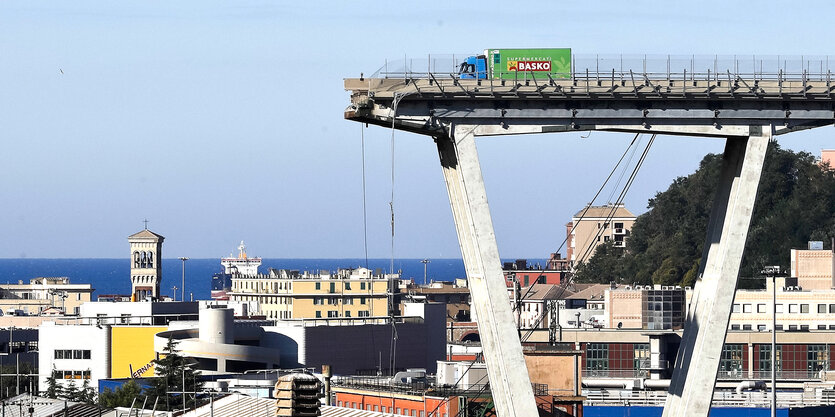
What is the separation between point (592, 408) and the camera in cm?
8256

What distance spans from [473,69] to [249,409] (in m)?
19.4

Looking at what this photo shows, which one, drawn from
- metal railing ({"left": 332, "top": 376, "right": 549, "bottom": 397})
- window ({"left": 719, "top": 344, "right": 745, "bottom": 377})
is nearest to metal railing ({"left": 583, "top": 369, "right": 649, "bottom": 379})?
window ({"left": 719, "top": 344, "right": 745, "bottom": 377})

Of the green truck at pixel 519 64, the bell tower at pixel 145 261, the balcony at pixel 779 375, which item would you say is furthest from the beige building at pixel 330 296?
the green truck at pixel 519 64

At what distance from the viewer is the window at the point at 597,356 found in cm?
13188

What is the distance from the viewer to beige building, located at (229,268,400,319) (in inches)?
7343

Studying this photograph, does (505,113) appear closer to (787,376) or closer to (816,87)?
(816,87)

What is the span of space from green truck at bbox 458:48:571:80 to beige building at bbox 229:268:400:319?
132207 millimetres

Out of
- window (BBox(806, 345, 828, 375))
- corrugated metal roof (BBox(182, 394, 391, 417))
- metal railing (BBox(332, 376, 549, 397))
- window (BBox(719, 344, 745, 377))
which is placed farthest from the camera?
window (BBox(806, 345, 828, 375))

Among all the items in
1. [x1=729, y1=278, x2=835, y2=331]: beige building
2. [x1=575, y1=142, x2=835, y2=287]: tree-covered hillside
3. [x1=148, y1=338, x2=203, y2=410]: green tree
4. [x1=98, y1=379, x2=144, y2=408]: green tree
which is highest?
[x1=575, y1=142, x2=835, y2=287]: tree-covered hillside

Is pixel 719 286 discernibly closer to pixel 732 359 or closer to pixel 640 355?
pixel 732 359

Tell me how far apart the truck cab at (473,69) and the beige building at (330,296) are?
434 feet

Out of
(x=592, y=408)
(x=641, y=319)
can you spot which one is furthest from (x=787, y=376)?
(x=592, y=408)

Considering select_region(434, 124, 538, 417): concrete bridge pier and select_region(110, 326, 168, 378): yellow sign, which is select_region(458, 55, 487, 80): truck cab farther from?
select_region(110, 326, 168, 378): yellow sign

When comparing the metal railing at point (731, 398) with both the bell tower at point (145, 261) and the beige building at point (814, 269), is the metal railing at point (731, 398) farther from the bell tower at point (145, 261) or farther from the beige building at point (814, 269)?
the bell tower at point (145, 261)
